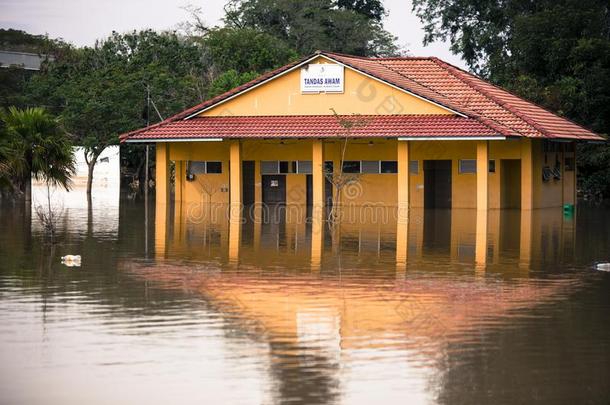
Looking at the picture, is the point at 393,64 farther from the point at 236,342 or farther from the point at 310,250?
the point at 236,342

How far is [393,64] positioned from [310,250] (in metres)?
22.6

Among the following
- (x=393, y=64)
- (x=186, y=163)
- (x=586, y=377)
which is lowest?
(x=586, y=377)

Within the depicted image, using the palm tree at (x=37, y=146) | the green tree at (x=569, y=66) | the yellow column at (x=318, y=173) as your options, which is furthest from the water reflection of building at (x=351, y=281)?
the green tree at (x=569, y=66)

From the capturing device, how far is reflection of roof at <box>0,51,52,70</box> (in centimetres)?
8144

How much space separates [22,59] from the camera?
83.5m

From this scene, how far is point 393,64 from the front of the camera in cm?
4512

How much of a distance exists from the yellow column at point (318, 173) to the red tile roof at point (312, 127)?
0.76 metres

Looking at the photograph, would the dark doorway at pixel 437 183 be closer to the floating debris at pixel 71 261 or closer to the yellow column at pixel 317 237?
the yellow column at pixel 317 237

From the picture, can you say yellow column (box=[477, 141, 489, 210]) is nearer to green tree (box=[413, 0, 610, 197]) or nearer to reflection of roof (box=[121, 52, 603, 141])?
reflection of roof (box=[121, 52, 603, 141])

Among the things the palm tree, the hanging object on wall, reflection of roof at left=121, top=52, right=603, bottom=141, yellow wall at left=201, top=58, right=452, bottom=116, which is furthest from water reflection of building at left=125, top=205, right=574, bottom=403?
the palm tree

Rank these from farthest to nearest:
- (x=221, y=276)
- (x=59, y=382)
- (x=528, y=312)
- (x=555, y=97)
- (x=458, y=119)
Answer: (x=555, y=97), (x=458, y=119), (x=221, y=276), (x=528, y=312), (x=59, y=382)

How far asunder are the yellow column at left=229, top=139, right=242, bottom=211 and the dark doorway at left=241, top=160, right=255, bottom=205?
3193 mm

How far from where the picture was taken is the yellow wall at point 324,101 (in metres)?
40.5

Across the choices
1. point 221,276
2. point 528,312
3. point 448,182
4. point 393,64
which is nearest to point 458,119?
point 448,182
